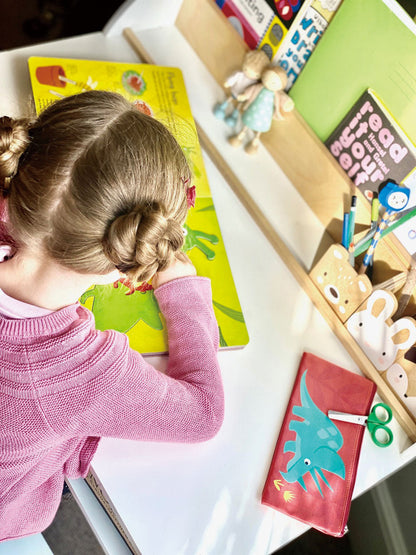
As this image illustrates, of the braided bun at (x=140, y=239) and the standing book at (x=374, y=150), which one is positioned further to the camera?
the standing book at (x=374, y=150)

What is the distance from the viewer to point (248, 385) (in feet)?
2.99

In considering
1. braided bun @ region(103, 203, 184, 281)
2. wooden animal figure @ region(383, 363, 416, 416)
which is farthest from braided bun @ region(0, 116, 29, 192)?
wooden animal figure @ region(383, 363, 416, 416)

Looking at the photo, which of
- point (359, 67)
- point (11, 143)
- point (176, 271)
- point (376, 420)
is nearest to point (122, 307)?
point (176, 271)

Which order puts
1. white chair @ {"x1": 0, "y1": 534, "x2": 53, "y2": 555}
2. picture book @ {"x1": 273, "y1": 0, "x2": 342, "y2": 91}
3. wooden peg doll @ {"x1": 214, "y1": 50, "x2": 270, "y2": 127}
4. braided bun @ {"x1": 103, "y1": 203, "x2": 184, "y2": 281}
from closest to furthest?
braided bun @ {"x1": 103, "y1": 203, "x2": 184, "y2": 281}
white chair @ {"x1": 0, "y1": 534, "x2": 53, "y2": 555}
picture book @ {"x1": 273, "y1": 0, "x2": 342, "y2": 91}
wooden peg doll @ {"x1": 214, "y1": 50, "x2": 270, "y2": 127}

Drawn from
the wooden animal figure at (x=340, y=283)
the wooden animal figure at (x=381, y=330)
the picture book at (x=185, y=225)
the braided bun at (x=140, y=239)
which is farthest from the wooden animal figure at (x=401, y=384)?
the braided bun at (x=140, y=239)

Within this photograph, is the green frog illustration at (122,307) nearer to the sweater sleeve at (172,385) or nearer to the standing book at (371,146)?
the sweater sleeve at (172,385)

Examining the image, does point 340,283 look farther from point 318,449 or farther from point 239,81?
point 239,81

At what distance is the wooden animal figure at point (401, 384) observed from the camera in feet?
2.95

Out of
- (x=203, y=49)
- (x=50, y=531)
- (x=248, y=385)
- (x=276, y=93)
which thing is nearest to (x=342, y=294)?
(x=248, y=385)

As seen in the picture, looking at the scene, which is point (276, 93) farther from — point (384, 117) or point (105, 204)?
point (105, 204)

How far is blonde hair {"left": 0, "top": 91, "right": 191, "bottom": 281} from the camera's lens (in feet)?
2.09

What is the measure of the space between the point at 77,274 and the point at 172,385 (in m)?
0.21

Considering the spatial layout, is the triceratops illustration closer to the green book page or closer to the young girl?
the young girl

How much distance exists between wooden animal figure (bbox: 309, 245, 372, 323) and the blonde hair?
0.36 metres
